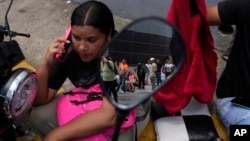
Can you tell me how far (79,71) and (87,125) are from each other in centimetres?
38

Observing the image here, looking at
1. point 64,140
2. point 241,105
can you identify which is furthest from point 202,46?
point 64,140

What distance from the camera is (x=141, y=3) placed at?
3830 mm

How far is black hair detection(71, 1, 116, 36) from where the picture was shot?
1.97 m

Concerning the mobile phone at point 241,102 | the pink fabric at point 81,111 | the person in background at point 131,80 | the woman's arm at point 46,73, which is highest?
the person in background at point 131,80

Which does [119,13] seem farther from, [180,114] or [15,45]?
[15,45]

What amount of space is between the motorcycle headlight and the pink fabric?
348 millimetres

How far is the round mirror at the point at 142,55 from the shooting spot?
1366 millimetres

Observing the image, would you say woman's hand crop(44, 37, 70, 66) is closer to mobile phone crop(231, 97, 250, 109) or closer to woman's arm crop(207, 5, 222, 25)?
woman's arm crop(207, 5, 222, 25)

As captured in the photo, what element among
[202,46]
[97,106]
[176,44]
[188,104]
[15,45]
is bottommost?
[188,104]

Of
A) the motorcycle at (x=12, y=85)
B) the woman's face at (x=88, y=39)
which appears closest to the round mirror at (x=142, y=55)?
the woman's face at (x=88, y=39)

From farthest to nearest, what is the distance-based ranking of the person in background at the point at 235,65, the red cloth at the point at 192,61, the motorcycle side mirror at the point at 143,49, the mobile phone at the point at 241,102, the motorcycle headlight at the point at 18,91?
1. the mobile phone at the point at 241,102
2. the person in background at the point at 235,65
3. the red cloth at the point at 192,61
4. the motorcycle headlight at the point at 18,91
5. the motorcycle side mirror at the point at 143,49

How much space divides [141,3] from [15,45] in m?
2.06

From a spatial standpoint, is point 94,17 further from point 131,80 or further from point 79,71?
point 131,80

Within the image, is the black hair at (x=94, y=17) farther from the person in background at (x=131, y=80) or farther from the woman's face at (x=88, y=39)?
the person in background at (x=131, y=80)
